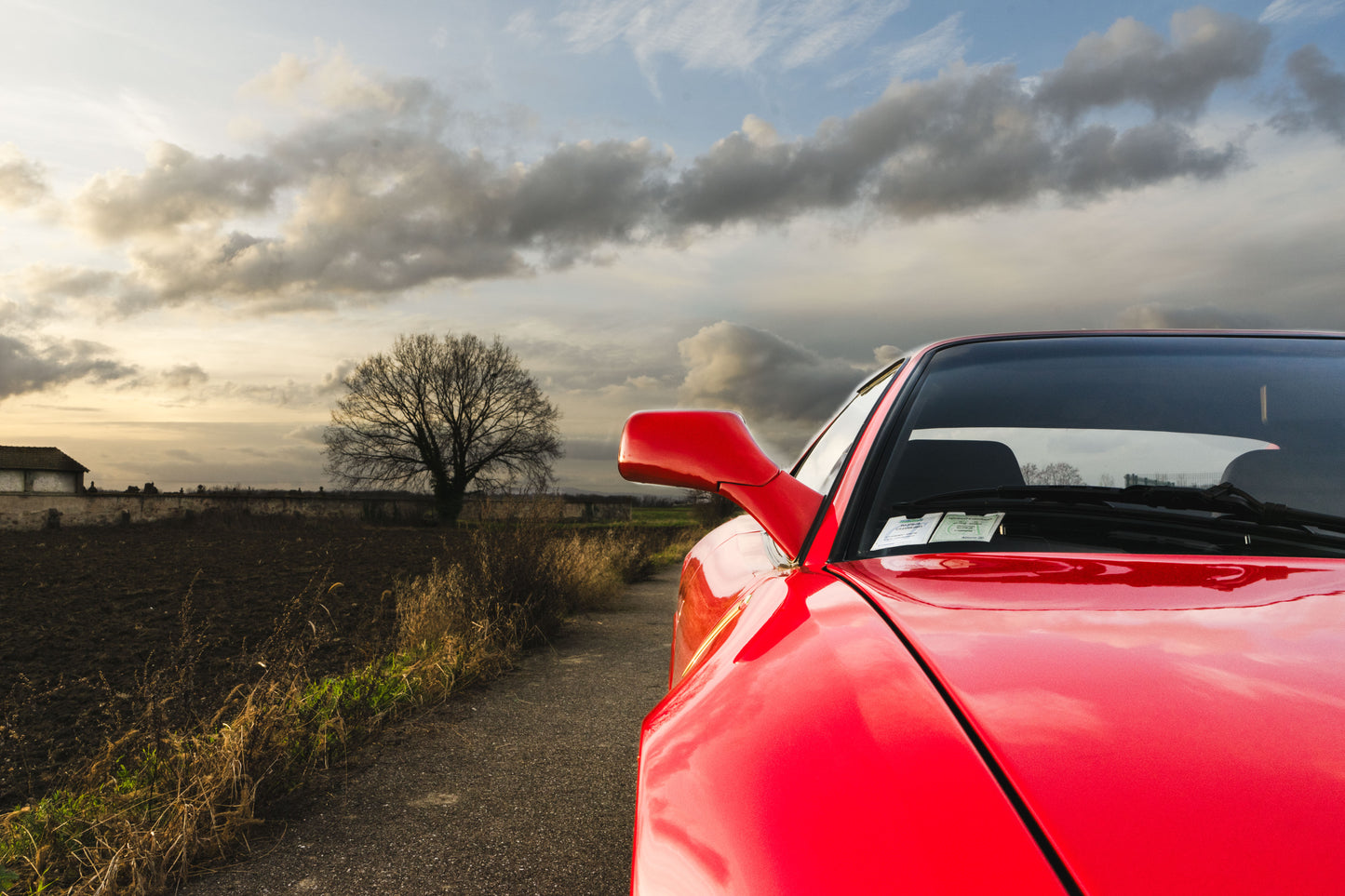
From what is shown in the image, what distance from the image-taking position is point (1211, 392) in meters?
1.67

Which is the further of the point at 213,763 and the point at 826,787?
the point at 213,763

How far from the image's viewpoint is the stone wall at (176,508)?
41.5 meters

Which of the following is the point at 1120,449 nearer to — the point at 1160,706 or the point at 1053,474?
the point at 1053,474

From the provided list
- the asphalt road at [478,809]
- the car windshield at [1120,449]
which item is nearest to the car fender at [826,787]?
the car windshield at [1120,449]

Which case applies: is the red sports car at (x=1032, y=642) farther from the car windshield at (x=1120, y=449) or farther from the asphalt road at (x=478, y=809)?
the asphalt road at (x=478, y=809)

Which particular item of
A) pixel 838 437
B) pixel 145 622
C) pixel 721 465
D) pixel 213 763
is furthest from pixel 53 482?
pixel 721 465

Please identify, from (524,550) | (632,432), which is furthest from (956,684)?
(524,550)

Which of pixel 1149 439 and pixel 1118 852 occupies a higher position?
pixel 1149 439

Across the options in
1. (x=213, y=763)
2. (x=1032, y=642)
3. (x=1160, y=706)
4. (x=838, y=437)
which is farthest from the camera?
(x=213, y=763)

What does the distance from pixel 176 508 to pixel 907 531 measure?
53704 millimetres

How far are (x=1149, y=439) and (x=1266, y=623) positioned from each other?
89 centimetres

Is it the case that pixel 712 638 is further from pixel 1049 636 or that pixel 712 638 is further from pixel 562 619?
pixel 562 619

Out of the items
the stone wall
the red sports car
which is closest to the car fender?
the red sports car

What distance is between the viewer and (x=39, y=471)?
5412cm
